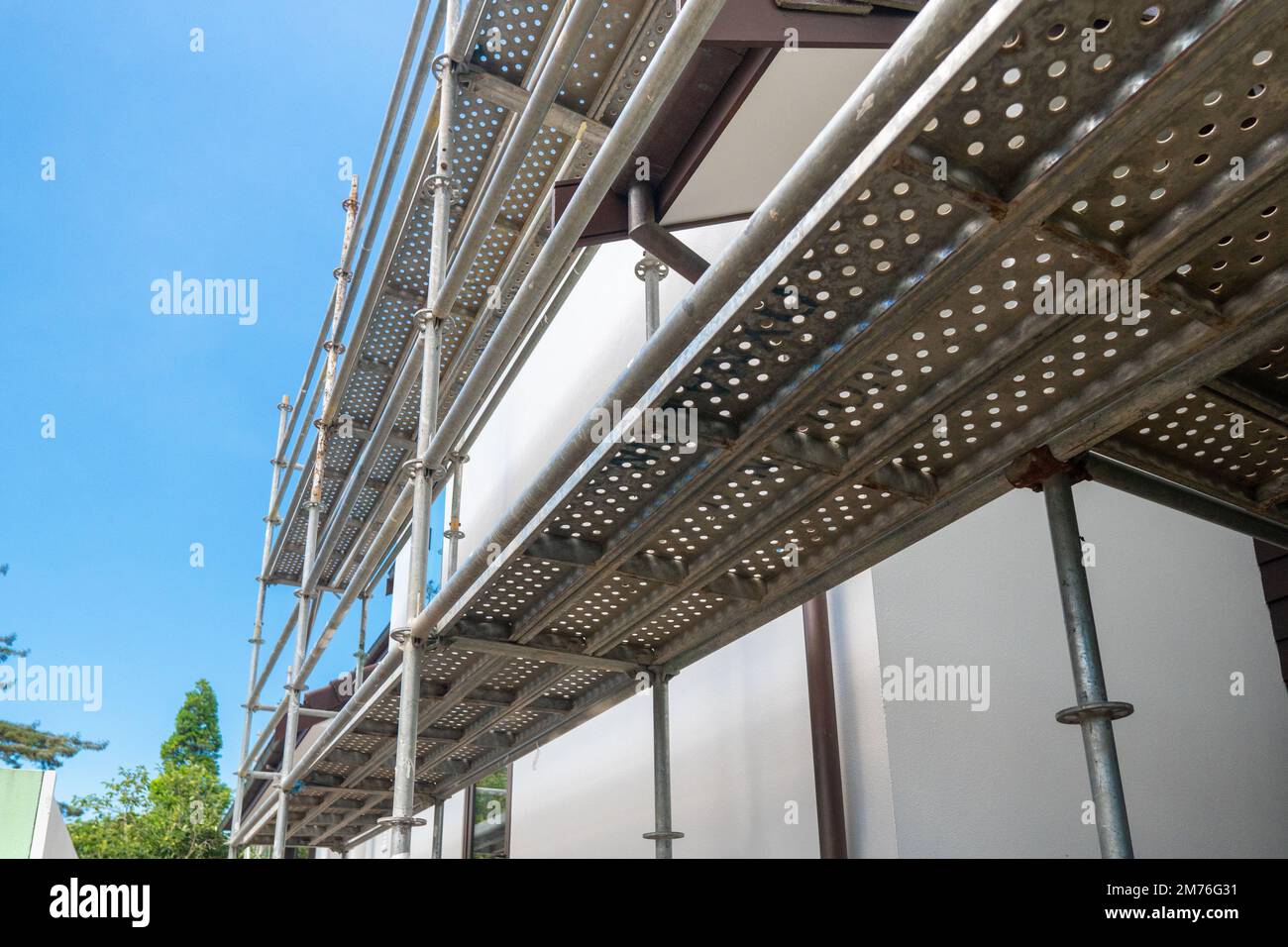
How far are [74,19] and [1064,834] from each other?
112 metres

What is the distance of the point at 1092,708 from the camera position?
8.97 ft


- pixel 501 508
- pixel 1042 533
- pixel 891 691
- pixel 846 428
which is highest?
pixel 501 508

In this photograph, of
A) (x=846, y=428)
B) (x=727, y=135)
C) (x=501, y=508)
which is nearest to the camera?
(x=846, y=428)

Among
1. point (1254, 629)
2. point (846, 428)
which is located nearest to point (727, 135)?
point (846, 428)

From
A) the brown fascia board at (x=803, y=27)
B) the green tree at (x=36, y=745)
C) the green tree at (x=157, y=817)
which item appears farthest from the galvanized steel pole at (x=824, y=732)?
the green tree at (x=36, y=745)

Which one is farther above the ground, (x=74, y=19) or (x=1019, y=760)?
(x=74, y=19)

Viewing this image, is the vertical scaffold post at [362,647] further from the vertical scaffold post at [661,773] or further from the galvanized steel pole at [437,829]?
the vertical scaffold post at [661,773]

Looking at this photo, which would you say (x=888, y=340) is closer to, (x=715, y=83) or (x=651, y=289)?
(x=651, y=289)

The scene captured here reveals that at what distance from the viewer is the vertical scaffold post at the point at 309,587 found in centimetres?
930

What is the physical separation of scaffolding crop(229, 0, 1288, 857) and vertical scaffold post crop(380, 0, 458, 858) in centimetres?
2

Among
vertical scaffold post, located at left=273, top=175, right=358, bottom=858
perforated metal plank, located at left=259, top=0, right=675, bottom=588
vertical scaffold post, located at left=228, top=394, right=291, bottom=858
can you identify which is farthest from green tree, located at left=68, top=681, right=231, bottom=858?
perforated metal plank, located at left=259, top=0, right=675, bottom=588

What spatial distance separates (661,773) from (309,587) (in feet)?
21.1
